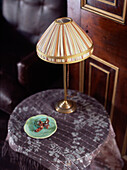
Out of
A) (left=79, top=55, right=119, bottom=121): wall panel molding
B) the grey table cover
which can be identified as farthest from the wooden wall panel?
the grey table cover

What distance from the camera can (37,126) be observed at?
115 cm

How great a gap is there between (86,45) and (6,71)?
78cm

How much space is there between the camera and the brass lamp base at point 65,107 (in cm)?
122

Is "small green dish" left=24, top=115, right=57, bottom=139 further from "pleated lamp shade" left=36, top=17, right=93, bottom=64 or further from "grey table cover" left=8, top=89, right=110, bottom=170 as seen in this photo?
"pleated lamp shade" left=36, top=17, right=93, bottom=64

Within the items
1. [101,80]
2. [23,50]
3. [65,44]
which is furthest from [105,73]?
[23,50]

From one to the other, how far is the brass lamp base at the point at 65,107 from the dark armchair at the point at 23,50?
382 mm

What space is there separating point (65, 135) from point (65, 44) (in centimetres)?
42

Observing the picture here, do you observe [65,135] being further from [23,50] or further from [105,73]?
[23,50]

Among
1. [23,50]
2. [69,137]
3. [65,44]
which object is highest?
[65,44]

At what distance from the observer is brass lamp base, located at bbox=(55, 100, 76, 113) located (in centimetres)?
122

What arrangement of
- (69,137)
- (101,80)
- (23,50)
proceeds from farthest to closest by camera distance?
(23,50), (101,80), (69,137)

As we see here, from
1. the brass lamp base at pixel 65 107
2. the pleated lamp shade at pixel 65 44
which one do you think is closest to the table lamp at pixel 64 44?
the pleated lamp shade at pixel 65 44

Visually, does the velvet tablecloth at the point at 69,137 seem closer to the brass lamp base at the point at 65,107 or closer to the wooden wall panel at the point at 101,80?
the brass lamp base at the point at 65,107

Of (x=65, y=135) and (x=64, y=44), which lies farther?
(x=65, y=135)
